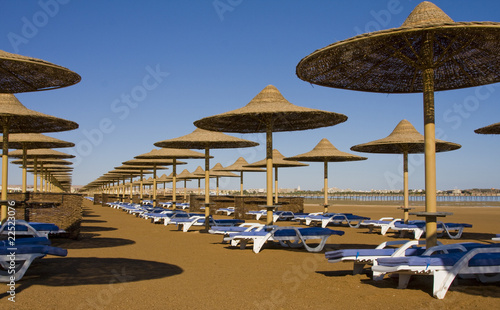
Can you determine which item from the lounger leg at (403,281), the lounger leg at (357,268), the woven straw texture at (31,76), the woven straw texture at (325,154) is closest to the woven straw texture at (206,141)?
the woven straw texture at (325,154)

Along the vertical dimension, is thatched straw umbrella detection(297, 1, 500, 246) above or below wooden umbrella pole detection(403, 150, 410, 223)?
above

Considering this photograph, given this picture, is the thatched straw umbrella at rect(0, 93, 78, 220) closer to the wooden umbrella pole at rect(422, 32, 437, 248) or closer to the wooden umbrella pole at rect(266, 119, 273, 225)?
the wooden umbrella pole at rect(266, 119, 273, 225)

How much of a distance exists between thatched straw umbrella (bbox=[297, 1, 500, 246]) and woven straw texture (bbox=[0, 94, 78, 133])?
18.1 feet

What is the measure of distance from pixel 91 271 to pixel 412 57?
524 centimetres

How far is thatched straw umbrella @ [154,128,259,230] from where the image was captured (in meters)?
12.4

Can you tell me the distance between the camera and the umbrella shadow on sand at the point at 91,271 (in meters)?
5.40

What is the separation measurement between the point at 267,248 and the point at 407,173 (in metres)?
5.72

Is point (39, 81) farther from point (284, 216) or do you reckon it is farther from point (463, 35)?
point (284, 216)

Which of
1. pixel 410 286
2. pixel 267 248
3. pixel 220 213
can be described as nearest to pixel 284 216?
pixel 220 213

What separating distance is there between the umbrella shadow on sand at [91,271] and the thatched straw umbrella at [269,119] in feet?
10.4

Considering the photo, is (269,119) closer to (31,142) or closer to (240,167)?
(31,142)

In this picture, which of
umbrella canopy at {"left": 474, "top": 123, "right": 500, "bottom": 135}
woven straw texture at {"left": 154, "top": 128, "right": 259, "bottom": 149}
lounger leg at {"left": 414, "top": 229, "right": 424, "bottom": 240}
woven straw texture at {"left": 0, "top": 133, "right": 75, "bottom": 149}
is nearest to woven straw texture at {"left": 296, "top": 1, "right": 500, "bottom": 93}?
umbrella canopy at {"left": 474, "top": 123, "right": 500, "bottom": 135}

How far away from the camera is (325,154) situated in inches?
665

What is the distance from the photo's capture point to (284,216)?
19.1 m
